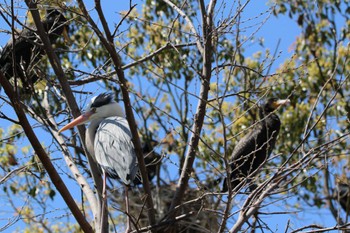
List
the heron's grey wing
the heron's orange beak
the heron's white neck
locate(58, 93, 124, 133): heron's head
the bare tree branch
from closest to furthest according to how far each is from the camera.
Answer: the bare tree branch < the heron's grey wing < the heron's orange beak < the heron's white neck < locate(58, 93, 124, 133): heron's head

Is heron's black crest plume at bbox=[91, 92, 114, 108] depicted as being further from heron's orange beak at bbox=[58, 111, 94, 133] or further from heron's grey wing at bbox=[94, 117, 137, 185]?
heron's grey wing at bbox=[94, 117, 137, 185]

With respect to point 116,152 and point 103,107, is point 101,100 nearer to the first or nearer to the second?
point 103,107

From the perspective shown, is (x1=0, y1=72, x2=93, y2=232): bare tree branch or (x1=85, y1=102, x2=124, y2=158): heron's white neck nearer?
(x1=0, y1=72, x2=93, y2=232): bare tree branch

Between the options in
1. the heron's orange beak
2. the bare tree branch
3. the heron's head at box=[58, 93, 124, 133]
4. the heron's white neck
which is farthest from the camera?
the heron's head at box=[58, 93, 124, 133]

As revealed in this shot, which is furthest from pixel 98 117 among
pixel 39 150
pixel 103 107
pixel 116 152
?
pixel 39 150

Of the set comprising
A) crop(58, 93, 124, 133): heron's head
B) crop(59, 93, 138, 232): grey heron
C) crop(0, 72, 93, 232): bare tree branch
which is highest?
crop(58, 93, 124, 133): heron's head

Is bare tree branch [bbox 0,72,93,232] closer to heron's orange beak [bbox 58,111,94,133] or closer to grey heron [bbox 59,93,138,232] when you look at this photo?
grey heron [bbox 59,93,138,232]

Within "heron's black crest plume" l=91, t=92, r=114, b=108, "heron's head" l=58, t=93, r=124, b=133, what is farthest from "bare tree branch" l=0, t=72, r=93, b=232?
"heron's black crest plume" l=91, t=92, r=114, b=108

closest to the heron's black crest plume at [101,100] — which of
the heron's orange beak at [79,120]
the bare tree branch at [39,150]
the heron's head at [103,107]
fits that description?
the heron's head at [103,107]

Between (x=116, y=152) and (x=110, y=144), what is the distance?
0.10 meters

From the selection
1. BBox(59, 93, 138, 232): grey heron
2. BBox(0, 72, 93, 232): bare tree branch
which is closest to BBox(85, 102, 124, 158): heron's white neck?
BBox(59, 93, 138, 232): grey heron

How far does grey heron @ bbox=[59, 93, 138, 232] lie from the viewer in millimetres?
4766

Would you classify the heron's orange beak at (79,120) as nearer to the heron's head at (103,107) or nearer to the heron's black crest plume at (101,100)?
the heron's head at (103,107)

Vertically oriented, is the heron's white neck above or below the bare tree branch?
above
